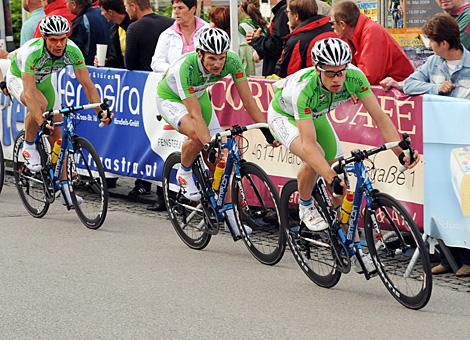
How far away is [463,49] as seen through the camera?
8.30 meters

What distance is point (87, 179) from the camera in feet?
34.2

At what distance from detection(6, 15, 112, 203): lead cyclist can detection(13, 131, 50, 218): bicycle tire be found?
154mm

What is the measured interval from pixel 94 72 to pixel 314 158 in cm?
518

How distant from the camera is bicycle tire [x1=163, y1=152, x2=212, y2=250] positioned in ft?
30.5

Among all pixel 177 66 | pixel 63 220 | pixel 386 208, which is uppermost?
pixel 177 66

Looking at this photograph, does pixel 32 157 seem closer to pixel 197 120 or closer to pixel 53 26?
pixel 53 26

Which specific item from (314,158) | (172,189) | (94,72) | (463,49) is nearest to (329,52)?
(314,158)

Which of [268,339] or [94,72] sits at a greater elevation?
[94,72]

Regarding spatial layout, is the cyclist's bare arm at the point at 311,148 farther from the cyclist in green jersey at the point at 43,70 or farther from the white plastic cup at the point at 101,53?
the white plastic cup at the point at 101,53

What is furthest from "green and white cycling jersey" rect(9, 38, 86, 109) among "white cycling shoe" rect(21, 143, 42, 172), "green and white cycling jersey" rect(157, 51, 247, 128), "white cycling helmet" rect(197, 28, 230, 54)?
"white cycling helmet" rect(197, 28, 230, 54)

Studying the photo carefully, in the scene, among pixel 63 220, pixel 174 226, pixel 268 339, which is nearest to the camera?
pixel 268 339

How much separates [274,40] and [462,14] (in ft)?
7.18

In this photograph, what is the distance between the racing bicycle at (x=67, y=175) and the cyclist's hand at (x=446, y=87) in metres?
3.12

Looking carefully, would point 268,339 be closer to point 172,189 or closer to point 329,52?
point 329,52
